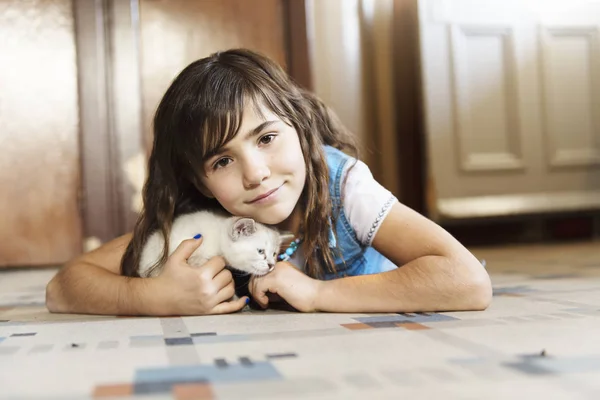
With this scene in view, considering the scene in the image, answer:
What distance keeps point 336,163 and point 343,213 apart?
91mm

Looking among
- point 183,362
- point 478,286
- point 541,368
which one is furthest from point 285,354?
point 478,286

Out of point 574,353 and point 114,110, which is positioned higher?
point 114,110

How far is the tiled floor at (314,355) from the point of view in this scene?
0.53m

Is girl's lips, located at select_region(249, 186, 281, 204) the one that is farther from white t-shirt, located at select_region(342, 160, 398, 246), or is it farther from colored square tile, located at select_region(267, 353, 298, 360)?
colored square tile, located at select_region(267, 353, 298, 360)

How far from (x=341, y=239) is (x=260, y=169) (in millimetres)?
196

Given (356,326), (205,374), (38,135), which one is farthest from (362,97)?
(205,374)

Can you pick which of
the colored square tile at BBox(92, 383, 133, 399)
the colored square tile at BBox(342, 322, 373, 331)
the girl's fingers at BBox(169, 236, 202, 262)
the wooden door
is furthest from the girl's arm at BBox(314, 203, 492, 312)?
the wooden door

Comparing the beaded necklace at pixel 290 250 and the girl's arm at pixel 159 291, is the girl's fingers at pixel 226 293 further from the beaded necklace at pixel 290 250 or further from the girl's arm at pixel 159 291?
the beaded necklace at pixel 290 250

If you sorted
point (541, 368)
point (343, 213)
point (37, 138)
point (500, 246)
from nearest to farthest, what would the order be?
point (541, 368) → point (343, 213) → point (37, 138) → point (500, 246)

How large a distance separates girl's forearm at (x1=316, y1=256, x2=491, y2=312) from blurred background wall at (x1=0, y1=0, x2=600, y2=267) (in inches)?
61.8

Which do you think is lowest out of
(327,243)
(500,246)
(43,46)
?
(500,246)

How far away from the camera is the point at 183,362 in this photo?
0.63m

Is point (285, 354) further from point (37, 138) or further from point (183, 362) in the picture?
point (37, 138)

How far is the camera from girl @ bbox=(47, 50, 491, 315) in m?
0.94
